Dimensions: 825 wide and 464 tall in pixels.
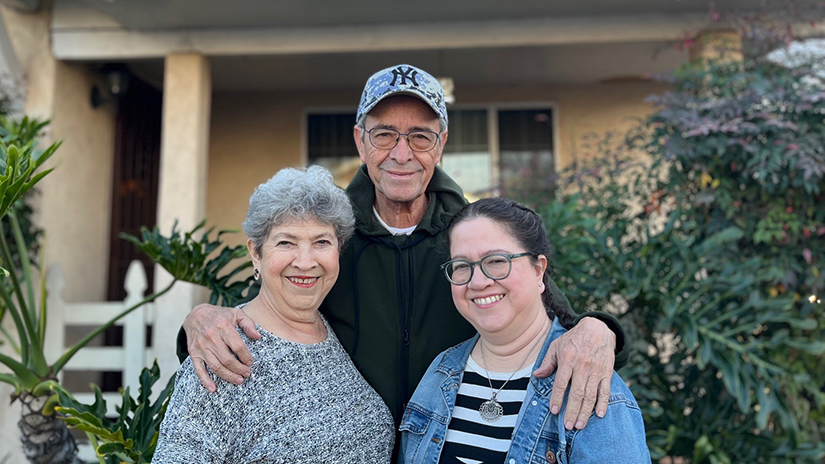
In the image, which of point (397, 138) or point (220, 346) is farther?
point (397, 138)

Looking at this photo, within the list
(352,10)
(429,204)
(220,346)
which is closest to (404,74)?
(429,204)

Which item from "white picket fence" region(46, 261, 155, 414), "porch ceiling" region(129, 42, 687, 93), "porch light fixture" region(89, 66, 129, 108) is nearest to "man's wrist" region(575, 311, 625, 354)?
"white picket fence" region(46, 261, 155, 414)

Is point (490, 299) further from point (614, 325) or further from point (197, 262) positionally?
point (197, 262)

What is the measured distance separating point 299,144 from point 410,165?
477 centimetres

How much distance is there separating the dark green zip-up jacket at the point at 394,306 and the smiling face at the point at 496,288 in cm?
28

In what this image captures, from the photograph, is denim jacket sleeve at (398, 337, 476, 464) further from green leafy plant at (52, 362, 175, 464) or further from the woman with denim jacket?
green leafy plant at (52, 362, 175, 464)

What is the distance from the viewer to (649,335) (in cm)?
390

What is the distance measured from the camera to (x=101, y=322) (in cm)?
494

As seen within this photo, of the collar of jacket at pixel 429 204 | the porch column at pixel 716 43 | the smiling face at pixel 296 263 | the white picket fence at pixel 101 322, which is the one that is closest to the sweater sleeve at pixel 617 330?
the collar of jacket at pixel 429 204

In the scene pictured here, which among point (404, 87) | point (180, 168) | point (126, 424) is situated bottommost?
point (126, 424)

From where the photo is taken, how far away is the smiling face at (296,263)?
1.85m

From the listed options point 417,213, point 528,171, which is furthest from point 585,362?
point 528,171

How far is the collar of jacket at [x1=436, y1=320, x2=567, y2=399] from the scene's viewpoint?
1.68 metres

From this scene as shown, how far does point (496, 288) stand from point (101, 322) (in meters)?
4.16
